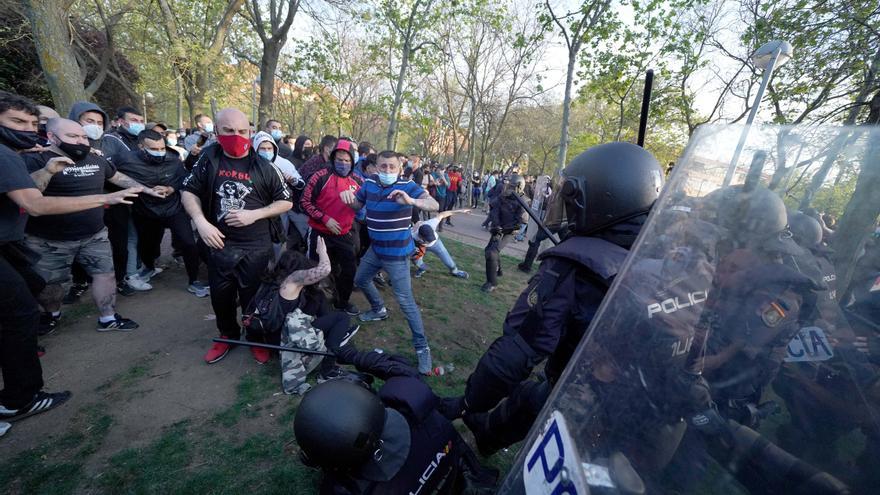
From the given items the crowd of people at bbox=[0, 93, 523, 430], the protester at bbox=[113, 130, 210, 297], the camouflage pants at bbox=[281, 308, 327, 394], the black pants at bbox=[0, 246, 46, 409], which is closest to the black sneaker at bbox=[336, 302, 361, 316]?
the crowd of people at bbox=[0, 93, 523, 430]

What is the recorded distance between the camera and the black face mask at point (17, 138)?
8.16 ft

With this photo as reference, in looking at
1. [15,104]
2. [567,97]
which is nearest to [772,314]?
[15,104]

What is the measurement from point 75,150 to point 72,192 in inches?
15.0

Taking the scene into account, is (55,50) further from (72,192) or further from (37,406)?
(37,406)

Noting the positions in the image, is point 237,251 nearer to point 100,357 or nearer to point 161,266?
point 100,357

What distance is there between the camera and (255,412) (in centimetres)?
281

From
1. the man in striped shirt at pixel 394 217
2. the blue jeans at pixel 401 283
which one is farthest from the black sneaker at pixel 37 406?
the man in striped shirt at pixel 394 217

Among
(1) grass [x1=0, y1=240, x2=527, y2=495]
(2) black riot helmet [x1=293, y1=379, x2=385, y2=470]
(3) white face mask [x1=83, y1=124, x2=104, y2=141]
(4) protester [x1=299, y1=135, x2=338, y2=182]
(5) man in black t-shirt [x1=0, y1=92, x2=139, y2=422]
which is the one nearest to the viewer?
(2) black riot helmet [x1=293, y1=379, x2=385, y2=470]

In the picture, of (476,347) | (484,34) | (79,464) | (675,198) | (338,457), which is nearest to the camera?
(675,198)

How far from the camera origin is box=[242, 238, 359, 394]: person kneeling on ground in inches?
118

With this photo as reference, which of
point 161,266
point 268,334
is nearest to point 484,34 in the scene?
point 161,266

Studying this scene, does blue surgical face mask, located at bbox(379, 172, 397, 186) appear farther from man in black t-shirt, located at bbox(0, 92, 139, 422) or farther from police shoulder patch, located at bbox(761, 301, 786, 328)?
police shoulder patch, located at bbox(761, 301, 786, 328)

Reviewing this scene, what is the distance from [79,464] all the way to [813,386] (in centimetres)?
349

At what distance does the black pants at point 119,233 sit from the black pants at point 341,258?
2227mm
